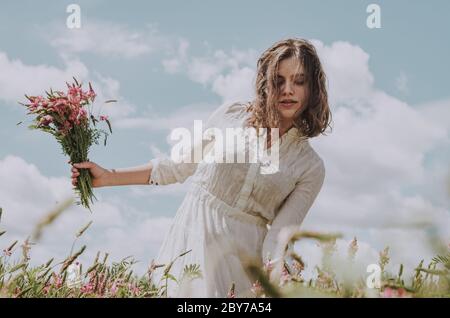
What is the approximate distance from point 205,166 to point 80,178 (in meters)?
0.82

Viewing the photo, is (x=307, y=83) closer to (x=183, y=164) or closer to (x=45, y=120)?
(x=183, y=164)

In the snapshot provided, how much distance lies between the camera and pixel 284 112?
4148mm

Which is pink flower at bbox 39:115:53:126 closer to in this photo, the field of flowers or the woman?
the woman

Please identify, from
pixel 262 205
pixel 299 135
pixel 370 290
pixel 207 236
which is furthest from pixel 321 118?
pixel 370 290

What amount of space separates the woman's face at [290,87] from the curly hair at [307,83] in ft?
0.12

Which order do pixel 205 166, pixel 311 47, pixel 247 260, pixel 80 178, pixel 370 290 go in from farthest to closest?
1. pixel 311 47
2. pixel 205 166
3. pixel 80 178
4. pixel 370 290
5. pixel 247 260

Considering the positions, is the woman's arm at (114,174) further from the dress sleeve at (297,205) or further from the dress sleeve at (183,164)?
the dress sleeve at (297,205)

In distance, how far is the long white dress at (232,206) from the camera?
12.6 ft

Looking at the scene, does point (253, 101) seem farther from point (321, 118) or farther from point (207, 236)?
point (207, 236)

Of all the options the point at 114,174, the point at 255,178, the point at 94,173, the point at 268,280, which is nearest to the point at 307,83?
the point at 255,178

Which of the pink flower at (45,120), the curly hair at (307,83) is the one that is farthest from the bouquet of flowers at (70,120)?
the curly hair at (307,83)

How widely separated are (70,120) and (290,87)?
4.90 feet

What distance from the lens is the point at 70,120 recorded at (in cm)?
360
